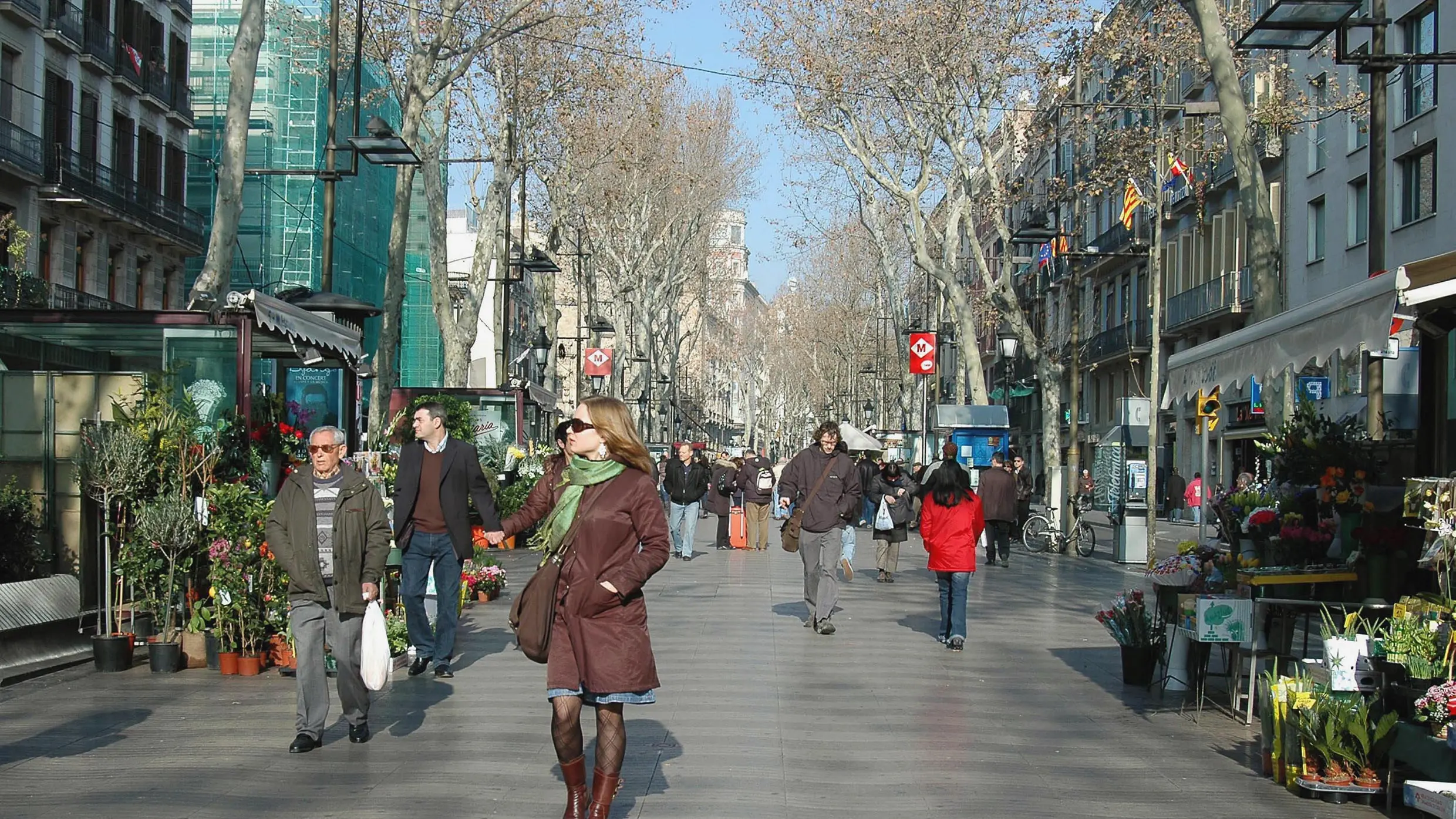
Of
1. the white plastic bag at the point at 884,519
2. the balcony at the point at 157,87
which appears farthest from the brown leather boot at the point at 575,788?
the balcony at the point at 157,87

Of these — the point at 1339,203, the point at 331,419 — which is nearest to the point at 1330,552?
the point at 331,419

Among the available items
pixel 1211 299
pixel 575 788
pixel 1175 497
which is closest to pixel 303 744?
pixel 575 788

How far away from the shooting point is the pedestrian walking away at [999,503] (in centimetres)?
2238

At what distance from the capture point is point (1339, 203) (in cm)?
3631

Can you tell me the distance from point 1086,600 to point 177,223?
102 ft

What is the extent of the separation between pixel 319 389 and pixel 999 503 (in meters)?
9.82

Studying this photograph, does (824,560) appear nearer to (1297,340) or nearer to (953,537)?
(953,537)

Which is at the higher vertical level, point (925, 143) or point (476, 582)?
point (925, 143)

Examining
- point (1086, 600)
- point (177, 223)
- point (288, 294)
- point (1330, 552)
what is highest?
point (177, 223)

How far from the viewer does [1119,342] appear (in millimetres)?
54406

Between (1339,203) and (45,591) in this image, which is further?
(1339,203)

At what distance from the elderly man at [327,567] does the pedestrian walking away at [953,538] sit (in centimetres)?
565

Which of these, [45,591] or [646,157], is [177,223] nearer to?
[646,157]

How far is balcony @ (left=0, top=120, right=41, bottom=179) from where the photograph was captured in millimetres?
31891
